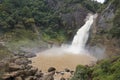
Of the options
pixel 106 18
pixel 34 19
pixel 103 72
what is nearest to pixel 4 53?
pixel 106 18

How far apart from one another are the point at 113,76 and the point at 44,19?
5371cm

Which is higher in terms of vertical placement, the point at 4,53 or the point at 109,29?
the point at 109,29

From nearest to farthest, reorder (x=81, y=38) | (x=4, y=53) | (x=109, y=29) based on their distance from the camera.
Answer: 1. (x=4, y=53)
2. (x=109, y=29)
3. (x=81, y=38)

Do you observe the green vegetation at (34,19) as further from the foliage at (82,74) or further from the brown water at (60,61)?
the foliage at (82,74)

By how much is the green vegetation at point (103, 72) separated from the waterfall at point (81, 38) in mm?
33366

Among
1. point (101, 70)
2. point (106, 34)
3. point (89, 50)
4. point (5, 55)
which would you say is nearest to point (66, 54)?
point (89, 50)

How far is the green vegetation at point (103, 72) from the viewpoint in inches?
1105

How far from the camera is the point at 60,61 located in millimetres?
54688

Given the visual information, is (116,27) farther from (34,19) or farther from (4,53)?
(34,19)

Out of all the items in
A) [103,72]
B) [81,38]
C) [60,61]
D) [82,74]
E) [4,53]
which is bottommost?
[103,72]

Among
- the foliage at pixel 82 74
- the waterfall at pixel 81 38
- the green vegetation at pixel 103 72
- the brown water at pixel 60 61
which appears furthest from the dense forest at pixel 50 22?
the green vegetation at pixel 103 72

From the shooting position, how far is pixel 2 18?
70.1m

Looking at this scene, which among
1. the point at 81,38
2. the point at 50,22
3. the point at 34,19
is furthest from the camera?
the point at 50,22

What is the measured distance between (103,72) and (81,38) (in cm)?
3971
